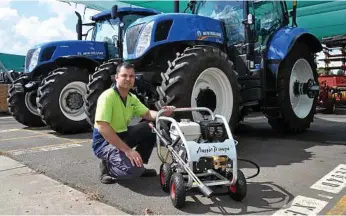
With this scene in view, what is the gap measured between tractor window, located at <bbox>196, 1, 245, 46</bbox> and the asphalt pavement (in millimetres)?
1670

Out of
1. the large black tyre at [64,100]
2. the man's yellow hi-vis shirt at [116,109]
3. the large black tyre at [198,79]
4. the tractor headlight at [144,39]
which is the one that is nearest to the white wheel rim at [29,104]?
the large black tyre at [64,100]

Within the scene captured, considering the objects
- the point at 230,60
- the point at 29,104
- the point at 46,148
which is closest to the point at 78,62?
the point at 29,104

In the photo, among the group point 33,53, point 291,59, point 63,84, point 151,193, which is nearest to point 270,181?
point 151,193

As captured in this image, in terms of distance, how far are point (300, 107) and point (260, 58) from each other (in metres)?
1.40

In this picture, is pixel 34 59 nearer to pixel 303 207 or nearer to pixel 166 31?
pixel 166 31

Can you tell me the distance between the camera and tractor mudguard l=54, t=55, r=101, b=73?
808 cm

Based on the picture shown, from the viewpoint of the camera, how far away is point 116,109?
3920mm

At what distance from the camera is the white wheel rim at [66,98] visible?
756 cm

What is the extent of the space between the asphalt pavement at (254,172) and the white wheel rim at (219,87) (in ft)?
2.01

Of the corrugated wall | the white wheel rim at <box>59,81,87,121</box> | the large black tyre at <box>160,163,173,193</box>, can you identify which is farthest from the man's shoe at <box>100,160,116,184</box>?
the corrugated wall

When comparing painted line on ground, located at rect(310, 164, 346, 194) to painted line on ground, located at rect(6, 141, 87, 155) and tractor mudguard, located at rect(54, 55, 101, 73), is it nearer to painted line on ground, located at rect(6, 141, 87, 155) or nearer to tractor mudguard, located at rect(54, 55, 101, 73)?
Answer: painted line on ground, located at rect(6, 141, 87, 155)

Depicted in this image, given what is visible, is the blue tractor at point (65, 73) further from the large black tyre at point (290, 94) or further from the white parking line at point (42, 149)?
the large black tyre at point (290, 94)

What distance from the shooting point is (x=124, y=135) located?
13.4ft

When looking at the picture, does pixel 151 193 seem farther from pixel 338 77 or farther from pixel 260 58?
pixel 338 77
